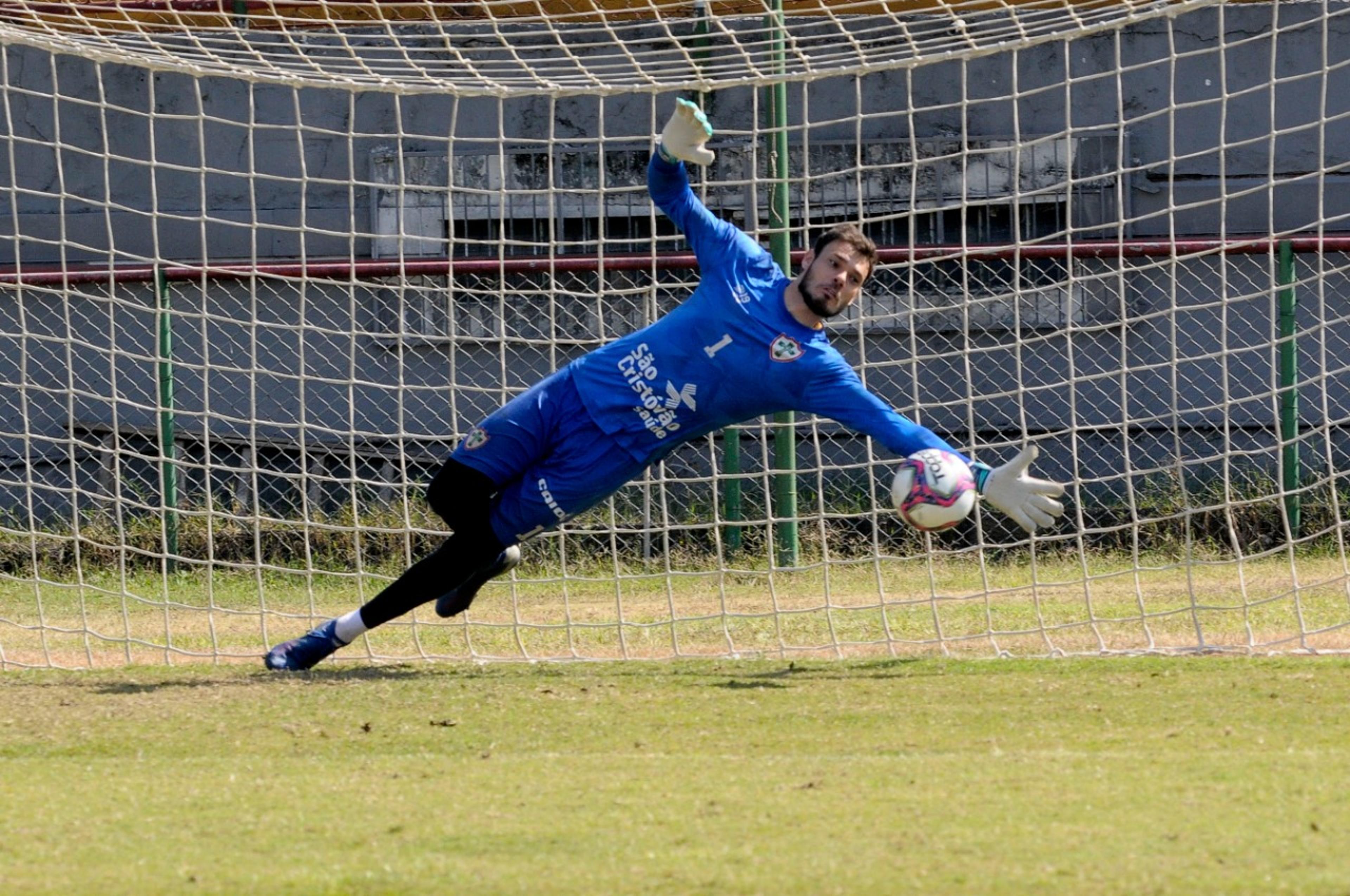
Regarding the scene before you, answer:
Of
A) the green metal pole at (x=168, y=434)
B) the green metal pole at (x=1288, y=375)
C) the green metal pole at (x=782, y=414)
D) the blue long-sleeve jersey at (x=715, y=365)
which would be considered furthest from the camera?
the green metal pole at (x=168, y=434)

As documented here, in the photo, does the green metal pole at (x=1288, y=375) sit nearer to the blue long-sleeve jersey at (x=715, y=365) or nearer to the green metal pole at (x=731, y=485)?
the green metal pole at (x=731, y=485)

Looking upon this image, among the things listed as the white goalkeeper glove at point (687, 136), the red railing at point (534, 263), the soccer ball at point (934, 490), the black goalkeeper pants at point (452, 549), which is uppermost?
the white goalkeeper glove at point (687, 136)

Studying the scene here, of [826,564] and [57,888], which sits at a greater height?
[57,888]

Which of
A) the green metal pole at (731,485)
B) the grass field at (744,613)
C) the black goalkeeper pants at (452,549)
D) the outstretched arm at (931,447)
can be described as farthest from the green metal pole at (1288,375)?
the black goalkeeper pants at (452,549)

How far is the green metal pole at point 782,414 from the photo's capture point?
29.1 feet

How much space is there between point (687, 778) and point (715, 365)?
1.83m

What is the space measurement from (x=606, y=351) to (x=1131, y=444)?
18.2 feet

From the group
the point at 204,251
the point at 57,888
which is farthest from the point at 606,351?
the point at 57,888

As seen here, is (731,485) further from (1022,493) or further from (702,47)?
(1022,493)

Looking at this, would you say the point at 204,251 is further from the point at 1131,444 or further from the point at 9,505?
the point at 1131,444

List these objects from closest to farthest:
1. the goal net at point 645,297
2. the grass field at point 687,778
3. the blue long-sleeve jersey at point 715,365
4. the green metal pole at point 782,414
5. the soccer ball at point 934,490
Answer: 1. the grass field at point 687,778
2. the soccer ball at point 934,490
3. the blue long-sleeve jersey at point 715,365
4. the goal net at point 645,297
5. the green metal pole at point 782,414

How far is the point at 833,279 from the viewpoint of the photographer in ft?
19.2

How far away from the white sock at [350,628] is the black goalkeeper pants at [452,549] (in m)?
0.03

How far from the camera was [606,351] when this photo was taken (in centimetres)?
615
